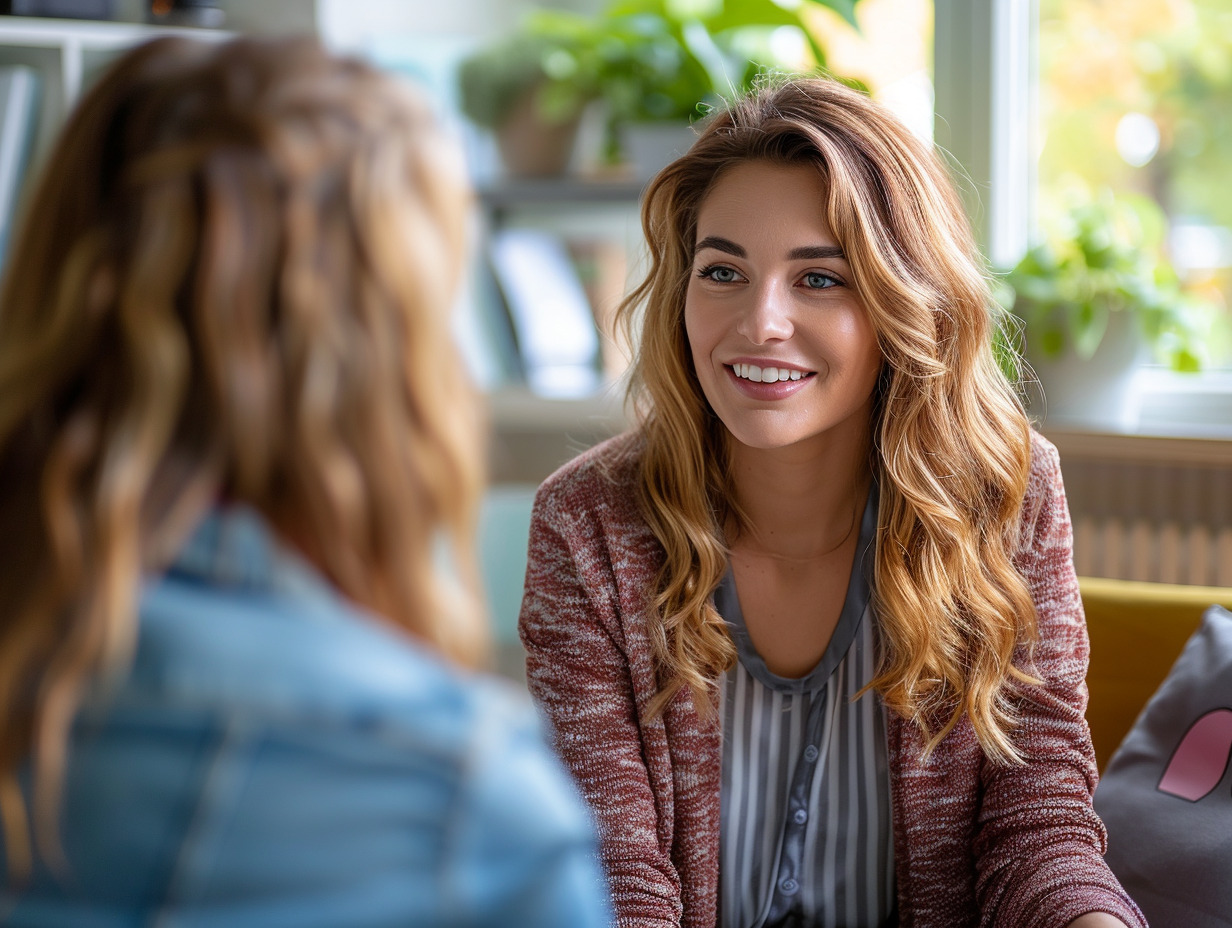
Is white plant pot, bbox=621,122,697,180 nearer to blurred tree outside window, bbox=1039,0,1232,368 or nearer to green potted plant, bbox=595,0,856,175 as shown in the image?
green potted plant, bbox=595,0,856,175

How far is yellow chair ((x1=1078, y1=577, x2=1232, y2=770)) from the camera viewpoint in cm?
154

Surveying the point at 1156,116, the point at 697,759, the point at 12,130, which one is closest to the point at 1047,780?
the point at 697,759

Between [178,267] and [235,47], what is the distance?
0.45 feet

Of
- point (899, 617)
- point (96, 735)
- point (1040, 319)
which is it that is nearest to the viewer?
point (96, 735)

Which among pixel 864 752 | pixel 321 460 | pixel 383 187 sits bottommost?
pixel 864 752

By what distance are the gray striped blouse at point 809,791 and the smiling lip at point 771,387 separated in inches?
9.2

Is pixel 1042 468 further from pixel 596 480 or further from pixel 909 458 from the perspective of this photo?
Result: pixel 596 480

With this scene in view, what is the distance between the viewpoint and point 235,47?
0.65m

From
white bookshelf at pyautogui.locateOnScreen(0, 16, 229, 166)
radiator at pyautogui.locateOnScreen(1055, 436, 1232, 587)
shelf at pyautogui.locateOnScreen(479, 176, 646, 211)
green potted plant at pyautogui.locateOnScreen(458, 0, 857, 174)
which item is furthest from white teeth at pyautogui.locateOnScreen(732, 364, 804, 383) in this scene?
white bookshelf at pyautogui.locateOnScreen(0, 16, 229, 166)

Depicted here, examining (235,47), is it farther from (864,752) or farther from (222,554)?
(864,752)

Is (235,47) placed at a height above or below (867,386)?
above

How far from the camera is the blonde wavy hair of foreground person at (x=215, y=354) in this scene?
1.89ft

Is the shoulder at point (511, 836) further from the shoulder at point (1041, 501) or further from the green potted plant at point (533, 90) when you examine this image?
the green potted plant at point (533, 90)

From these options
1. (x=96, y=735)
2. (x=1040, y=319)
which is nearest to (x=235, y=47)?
(x=96, y=735)
